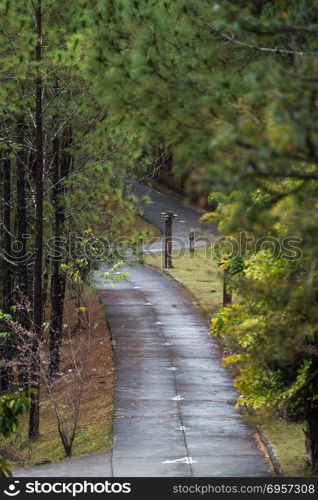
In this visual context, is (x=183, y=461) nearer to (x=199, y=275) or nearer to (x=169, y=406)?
(x=169, y=406)

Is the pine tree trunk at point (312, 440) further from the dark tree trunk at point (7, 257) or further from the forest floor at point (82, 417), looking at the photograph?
the dark tree trunk at point (7, 257)

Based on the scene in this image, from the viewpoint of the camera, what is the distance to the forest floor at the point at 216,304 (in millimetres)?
13742

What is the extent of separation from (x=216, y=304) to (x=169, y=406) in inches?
457

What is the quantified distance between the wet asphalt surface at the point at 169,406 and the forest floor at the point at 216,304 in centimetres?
37

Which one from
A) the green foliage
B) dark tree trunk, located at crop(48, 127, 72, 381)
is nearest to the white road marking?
the green foliage

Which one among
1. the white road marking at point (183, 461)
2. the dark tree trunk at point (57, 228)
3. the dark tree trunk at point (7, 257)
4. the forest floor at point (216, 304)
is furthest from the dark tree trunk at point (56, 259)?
the white road marking at point (183, 461)

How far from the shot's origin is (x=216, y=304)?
29.7 meters

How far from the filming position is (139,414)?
17.7m

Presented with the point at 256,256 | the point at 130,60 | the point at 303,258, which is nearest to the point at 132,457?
the point at 256,256

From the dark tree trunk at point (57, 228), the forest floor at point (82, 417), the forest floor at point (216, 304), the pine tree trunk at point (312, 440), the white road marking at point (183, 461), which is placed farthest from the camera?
the dark tree trunk at point (57, 228)

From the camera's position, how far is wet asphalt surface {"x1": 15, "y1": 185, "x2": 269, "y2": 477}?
1459cm

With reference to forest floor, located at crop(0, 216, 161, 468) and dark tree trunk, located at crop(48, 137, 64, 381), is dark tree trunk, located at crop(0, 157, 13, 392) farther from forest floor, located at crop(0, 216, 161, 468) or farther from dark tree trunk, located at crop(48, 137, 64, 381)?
forest floor, located at crop(0, 216, 161, 468)

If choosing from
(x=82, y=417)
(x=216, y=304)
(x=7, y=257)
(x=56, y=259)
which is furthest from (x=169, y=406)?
(x=216, y=304)

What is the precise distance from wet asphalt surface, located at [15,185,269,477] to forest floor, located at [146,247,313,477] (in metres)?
0.37
